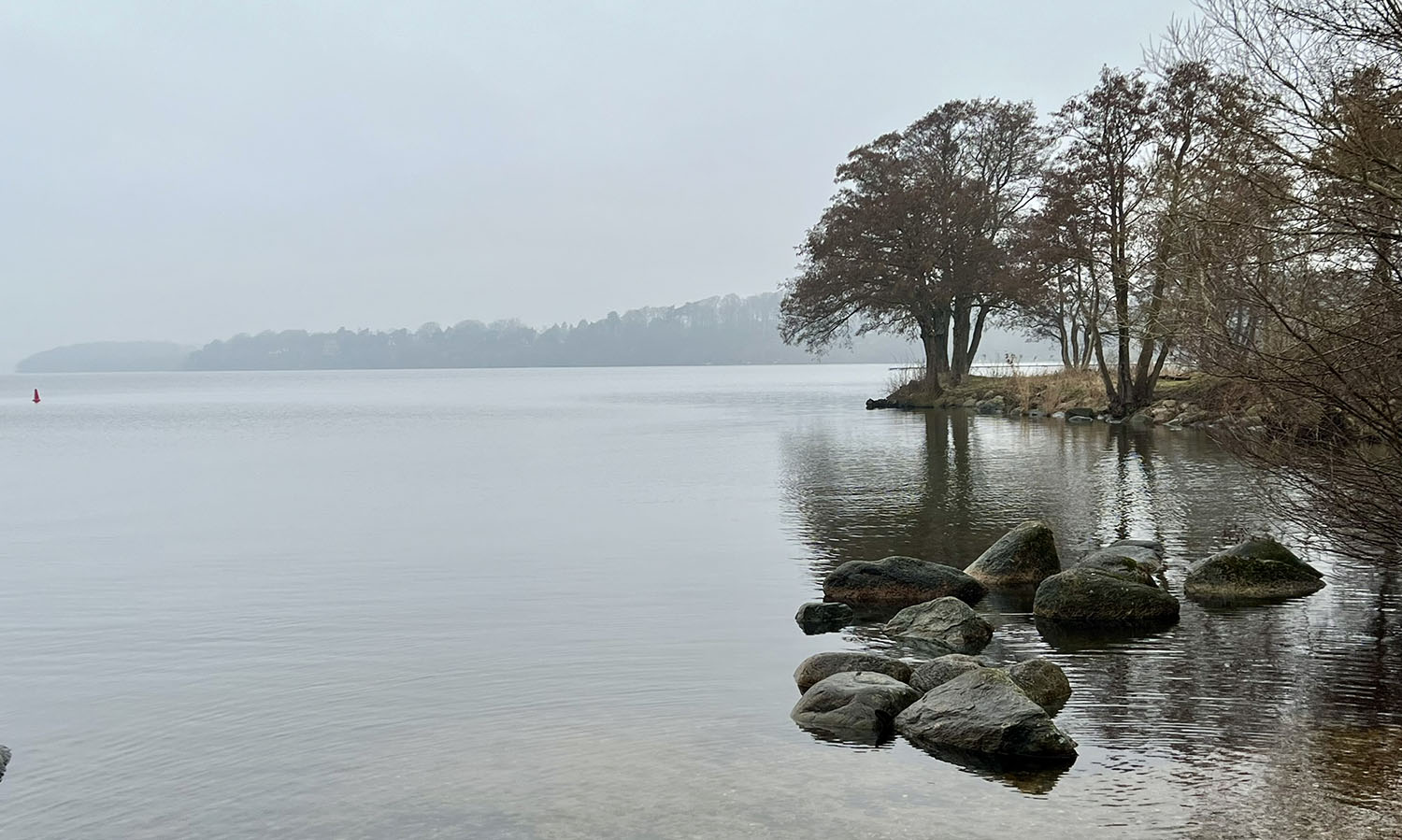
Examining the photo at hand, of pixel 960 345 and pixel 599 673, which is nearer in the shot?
pixel 599 673

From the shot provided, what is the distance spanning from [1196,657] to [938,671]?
2.77m

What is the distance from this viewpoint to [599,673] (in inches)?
441

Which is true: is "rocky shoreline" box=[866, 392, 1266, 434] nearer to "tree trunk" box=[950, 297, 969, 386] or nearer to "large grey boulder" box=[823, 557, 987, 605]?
"tree trunk" box=[950, 297, 969, 386]

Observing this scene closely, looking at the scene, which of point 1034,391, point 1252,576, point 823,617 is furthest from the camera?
point 1034,391

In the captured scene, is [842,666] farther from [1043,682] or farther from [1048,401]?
[1048,401]

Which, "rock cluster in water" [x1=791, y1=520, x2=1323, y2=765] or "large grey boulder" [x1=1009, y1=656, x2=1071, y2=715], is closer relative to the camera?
"rock cluster in water" [x1=791, y1=520, x2=1323, y2=765]

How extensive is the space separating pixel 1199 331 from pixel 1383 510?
2.17 meters

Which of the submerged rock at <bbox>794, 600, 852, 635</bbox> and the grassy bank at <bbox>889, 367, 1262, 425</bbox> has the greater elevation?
the grassy bank at <bbox>889, 367, 1262, 425</bbox>

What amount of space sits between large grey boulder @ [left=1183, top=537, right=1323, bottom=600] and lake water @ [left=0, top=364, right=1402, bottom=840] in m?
0.42

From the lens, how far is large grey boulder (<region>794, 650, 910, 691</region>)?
10.4 meters

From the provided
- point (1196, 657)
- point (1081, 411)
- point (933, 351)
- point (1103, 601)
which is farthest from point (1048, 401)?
point (1196, 657)

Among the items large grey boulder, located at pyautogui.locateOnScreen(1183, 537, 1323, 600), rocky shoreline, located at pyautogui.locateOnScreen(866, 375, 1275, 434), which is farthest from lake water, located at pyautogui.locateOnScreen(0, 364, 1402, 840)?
rocky shoreline, located at pyautogui.locateOnScreen(866, 375, 1275, 434)

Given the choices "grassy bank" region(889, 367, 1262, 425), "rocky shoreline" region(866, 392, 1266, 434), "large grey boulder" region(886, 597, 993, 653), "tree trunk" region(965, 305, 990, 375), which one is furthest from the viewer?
"tree trunk" region(965, 305, 990, 375)

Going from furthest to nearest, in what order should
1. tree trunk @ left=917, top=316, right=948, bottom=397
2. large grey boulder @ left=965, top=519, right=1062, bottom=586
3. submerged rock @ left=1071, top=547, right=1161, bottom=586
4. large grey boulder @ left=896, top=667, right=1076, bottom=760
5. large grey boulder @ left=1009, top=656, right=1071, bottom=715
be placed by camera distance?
tree trunk @ left=917, top=316, right=948, bottom=397 → large grey boulder @ left=965, top=519, right=1062, bottom=586 → submerged rock @ left=1071, top=547, right=1161, bottom=586 → large grey boulder @ left=1009, top=656, right=1071, bottom=715 → large grey boulder @ left=896, top=667, right=1076, bottom=760
